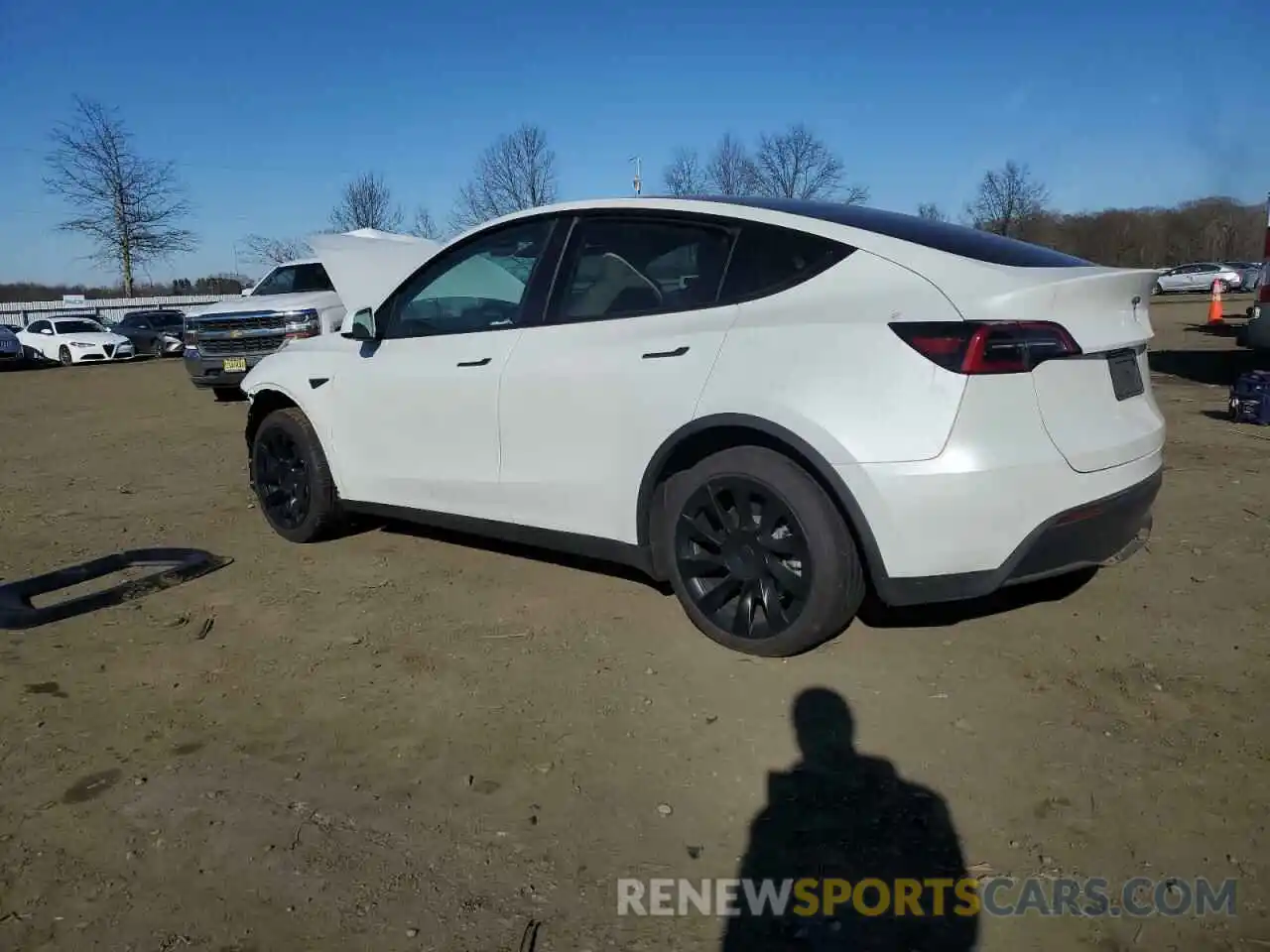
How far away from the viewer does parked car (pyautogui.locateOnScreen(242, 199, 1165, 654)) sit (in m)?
2.96

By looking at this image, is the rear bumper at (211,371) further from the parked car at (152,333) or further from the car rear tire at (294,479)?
the parked car at (152,333)

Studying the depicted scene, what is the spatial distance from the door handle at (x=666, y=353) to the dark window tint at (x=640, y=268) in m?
0.18

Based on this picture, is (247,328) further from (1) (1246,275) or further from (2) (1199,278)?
(1) (1246,275)

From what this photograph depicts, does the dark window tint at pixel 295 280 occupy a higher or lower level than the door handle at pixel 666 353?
higher

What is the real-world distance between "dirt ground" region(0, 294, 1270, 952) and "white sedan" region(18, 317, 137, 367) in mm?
26399

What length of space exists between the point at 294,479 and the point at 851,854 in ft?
12.6

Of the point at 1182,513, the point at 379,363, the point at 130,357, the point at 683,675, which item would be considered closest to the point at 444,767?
the point at 683,675

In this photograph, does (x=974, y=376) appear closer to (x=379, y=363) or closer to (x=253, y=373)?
(x=379, y=363)

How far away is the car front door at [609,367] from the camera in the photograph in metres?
3.51

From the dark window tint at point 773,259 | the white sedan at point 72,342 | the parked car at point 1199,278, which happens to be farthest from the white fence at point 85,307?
the dark window tint at point 773,259

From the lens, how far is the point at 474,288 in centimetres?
442

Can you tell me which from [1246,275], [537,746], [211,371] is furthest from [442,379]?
[1246,275]

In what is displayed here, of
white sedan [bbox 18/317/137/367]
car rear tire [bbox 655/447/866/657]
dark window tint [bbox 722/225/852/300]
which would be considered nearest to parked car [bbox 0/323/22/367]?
white sedan [bbox 18/317/137/367]

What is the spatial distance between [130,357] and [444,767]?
31.0 m
